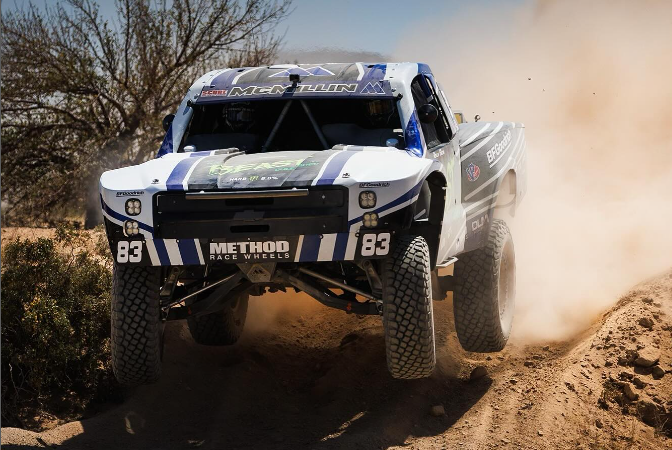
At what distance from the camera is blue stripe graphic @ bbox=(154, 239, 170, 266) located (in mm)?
6039

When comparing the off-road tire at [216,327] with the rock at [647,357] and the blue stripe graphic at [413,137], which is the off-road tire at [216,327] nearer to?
the blue stripe graphic at [413,137]

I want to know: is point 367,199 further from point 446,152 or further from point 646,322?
point 646,322

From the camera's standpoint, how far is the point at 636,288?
8.85m

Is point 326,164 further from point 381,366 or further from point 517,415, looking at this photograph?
point 381,366

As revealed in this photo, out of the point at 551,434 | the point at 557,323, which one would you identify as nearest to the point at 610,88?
the point at 557,323

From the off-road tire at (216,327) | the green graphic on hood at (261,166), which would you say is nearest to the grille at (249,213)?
the green graphic on hood at (261,166)

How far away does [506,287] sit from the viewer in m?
8.32

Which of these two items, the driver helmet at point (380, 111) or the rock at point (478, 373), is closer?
the driver helmet at point (380, 111)

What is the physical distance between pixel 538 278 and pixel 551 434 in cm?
352

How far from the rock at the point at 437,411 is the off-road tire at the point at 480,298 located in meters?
0.53

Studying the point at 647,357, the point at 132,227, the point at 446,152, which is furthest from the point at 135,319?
the point at 647,357

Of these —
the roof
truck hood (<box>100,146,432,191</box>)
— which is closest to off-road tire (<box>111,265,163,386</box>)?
truck hood (<box>100,146,432,191</box>)

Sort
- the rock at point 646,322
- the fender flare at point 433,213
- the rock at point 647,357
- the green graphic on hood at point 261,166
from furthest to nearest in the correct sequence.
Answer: the rock at point 646,322 → the rock at point 647,357 → the fender flare at point 433,213 → the green graphic on hood at point 261,166

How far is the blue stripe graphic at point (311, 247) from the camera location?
591 cm
